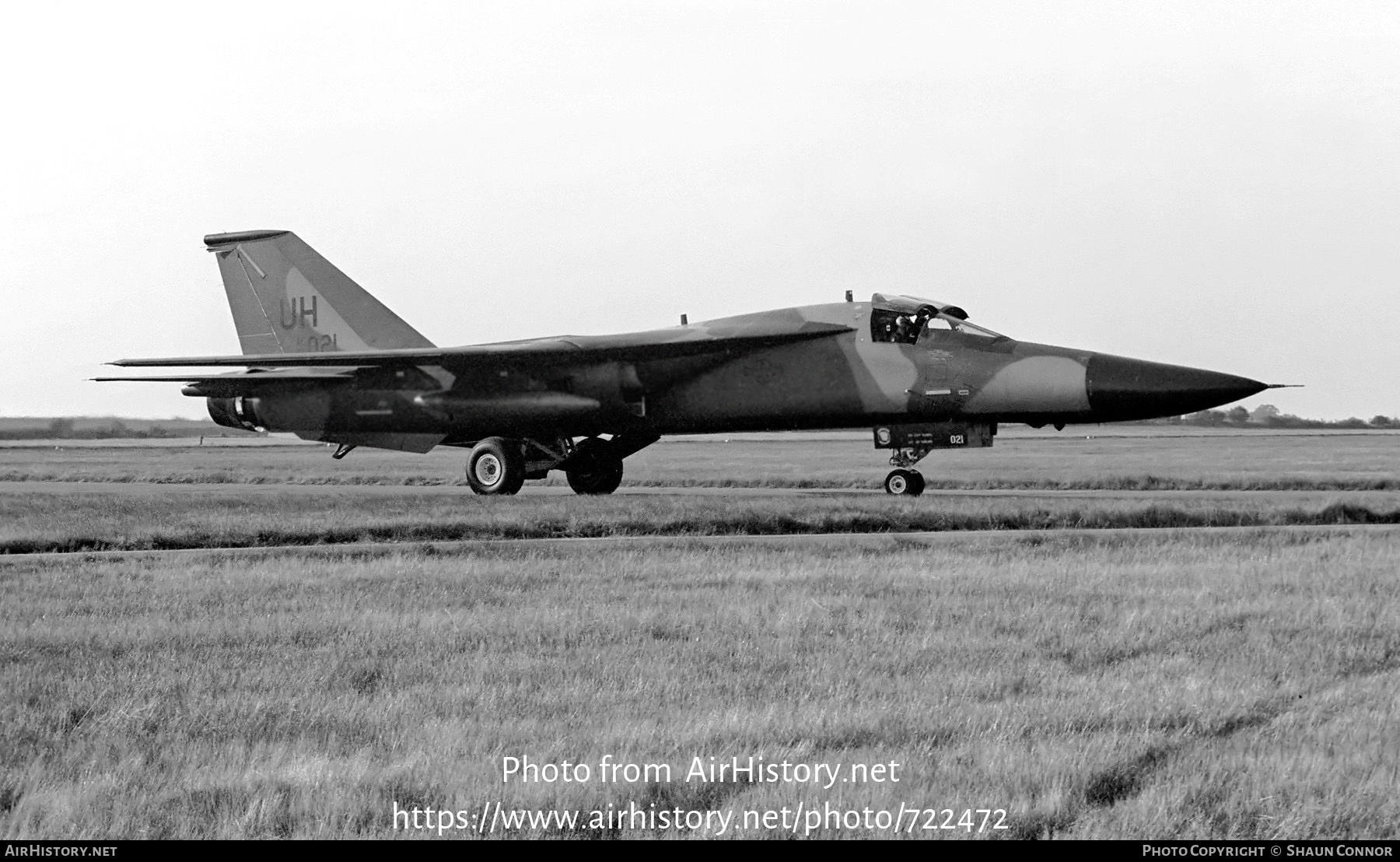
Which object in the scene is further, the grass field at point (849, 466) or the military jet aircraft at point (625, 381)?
the grass field at point (849, 466)

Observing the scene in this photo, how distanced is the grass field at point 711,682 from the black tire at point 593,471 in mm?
8269

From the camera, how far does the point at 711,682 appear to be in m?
6.56

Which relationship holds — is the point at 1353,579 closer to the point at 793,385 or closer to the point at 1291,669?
the point at 1291,669

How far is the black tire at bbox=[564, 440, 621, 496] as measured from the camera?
2233 centimetres

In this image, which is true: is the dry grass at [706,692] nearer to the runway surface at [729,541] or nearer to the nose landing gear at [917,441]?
the runway surface at [729,541]

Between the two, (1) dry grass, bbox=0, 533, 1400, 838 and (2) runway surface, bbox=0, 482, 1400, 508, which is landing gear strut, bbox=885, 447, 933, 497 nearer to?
(2) runway surface, bbox=0, 482, 1400, 508

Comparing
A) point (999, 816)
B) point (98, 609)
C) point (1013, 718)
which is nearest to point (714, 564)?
point (98, 609)

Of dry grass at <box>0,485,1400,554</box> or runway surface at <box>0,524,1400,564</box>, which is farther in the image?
dry grass at <box>0,485,1400,554</box>

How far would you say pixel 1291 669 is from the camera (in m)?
6.84

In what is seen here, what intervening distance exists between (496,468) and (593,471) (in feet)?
5.61

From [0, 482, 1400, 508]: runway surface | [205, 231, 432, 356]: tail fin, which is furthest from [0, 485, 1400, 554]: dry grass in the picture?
[205, 231, 432, 356]: tail fin

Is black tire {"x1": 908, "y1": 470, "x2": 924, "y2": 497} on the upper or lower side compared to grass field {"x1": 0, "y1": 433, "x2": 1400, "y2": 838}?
upper

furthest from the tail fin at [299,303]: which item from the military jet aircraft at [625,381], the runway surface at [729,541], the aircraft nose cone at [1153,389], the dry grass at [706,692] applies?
the dry grass at [706,692]

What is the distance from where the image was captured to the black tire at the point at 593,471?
879 inches
